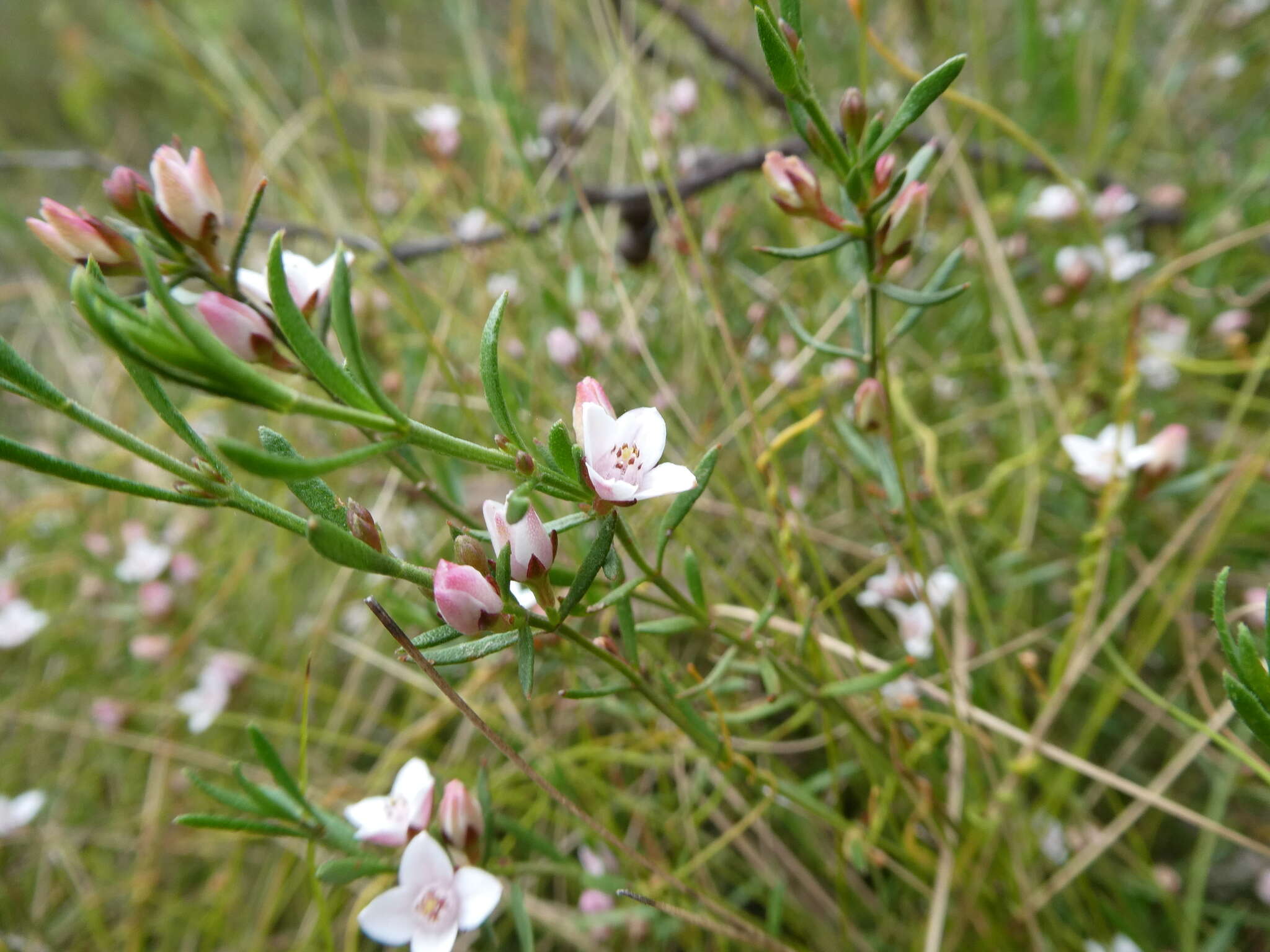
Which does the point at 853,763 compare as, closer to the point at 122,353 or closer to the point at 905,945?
the point at 905,945

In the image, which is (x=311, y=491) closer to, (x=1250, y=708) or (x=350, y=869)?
(x=350, y=869)

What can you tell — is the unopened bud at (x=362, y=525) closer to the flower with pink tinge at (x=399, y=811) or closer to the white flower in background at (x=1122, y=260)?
the flower with pink tinge at (x=399, y=811)

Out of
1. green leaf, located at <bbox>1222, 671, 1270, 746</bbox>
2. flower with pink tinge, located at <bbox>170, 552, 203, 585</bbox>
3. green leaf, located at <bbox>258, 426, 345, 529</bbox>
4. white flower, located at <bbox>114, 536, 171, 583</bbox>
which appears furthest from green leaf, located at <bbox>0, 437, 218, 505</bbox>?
white flower, located at <bbox>114, 536, 171, 583</bbox>

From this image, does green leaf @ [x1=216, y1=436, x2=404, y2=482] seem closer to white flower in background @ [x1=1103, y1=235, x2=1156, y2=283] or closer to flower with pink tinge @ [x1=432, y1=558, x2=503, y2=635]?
flower with pink tinge @ [x1=432, y1=558, x2=503, y2=635]

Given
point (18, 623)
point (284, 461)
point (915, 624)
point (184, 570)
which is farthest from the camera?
point (18, 623)

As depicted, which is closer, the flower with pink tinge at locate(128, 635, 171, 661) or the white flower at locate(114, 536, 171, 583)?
the flower with pink tinge at locate(128, 635, 171, 661)

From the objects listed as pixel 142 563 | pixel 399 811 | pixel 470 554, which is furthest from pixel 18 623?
pixel 470 554

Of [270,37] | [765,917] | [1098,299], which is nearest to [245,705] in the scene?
[765,917]
